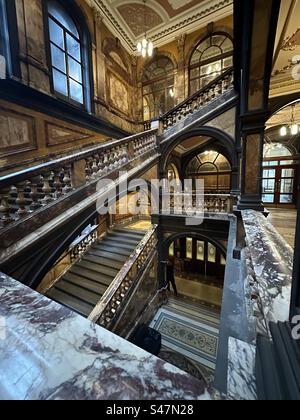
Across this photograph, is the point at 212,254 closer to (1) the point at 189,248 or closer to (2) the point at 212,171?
(1) the point at 189,248

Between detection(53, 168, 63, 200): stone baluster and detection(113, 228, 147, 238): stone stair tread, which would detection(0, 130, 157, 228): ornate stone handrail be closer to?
detection(53, 168, 63, 200): stone baluster

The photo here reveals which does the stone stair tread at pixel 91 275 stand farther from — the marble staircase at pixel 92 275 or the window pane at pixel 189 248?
the window pane at pixel 189 248

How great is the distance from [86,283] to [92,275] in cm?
27

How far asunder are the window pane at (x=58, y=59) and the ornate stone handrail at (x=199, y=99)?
10.4 ft

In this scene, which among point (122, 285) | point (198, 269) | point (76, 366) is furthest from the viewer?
point (198, 269)

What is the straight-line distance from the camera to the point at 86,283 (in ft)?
16.8

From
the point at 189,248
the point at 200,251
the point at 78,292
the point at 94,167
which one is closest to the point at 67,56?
the point at 94,167

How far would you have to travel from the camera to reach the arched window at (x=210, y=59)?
686 cm

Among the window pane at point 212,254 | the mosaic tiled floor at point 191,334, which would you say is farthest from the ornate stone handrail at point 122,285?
the window pane at point 212,254

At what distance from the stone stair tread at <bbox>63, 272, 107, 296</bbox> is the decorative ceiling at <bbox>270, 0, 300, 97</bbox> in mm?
6176

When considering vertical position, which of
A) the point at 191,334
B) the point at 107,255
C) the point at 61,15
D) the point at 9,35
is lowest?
the point at 191,334

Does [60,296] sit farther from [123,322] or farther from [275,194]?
[275,194]

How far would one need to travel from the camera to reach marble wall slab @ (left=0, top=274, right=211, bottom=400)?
458 mm

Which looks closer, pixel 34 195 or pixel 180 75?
pixel 34 195
